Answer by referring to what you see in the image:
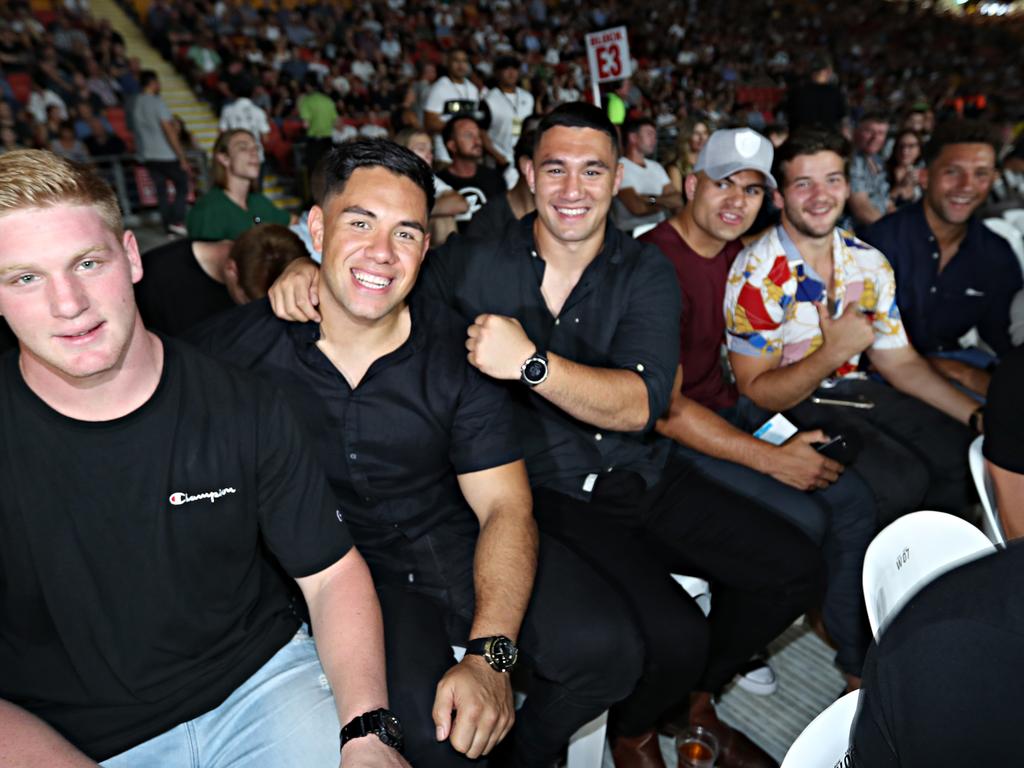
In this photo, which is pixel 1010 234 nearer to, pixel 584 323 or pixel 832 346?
pixel 832 346

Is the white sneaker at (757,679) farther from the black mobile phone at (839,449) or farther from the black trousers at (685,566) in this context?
the black mobile phone at (839,449)

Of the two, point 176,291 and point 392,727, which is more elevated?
point 176,291

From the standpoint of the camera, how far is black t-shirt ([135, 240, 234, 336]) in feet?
8.70

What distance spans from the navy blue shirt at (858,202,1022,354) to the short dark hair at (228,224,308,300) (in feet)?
8.19

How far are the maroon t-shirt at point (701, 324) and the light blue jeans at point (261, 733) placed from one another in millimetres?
1640

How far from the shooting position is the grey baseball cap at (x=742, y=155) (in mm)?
2725

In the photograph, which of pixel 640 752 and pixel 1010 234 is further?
pixel 1010 234

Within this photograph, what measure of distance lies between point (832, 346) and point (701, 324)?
447mm

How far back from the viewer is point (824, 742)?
1101 millimetres

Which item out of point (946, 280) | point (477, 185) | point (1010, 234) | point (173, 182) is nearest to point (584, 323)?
point (946, 280)

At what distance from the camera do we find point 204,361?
1.50 metres

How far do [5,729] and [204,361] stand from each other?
2.32 ft

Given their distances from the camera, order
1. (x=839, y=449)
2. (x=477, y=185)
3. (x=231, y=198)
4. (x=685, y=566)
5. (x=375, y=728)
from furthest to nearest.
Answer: (x=477, y=185) < (x=231, y=198) < (x=839, y=449) < (x=685, y=566) < (x=375, y=728)

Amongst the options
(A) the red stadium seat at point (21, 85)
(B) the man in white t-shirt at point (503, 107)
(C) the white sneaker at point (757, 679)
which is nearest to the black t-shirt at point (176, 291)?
(C) the white sneaker at point (757, 679)
